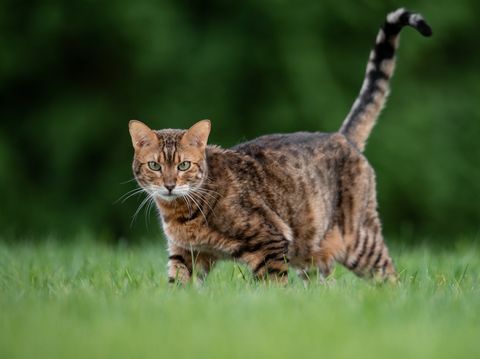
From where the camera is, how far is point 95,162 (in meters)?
12.2

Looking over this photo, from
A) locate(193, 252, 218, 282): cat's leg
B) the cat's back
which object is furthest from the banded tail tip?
locate(193, 252, 218, 282): cat's leg

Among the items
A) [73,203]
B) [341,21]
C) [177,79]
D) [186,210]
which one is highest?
[341,21]

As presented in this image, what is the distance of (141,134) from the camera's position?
531 cm

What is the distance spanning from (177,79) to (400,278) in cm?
679

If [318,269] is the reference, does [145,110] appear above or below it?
above

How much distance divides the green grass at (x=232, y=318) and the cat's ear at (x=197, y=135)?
86cm

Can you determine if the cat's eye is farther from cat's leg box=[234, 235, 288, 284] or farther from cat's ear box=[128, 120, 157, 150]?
cat's leg box=[234, 235, 288, 284]

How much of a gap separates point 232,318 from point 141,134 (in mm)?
1887

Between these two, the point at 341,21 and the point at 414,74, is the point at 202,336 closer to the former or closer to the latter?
the point at 341,21

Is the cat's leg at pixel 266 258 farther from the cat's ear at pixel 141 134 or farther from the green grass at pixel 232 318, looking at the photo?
the cat's ear at pixel 141 134

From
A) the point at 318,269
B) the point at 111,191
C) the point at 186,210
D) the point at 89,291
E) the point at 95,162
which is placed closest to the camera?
the point at 89,291

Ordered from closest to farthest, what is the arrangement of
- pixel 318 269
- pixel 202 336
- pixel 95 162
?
pixel 202 336
pixel 318 269
pixel 95 162

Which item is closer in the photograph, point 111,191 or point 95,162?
point 111,191

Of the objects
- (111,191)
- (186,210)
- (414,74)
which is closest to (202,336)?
(186,210)
